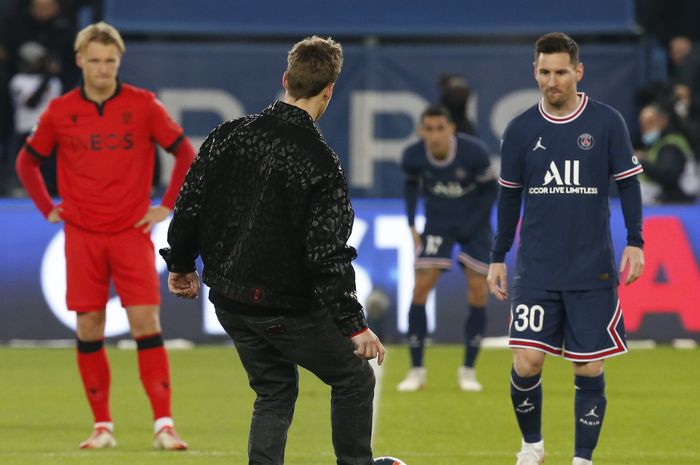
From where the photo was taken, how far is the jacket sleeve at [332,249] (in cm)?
594

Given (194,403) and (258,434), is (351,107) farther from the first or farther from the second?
(258,434)

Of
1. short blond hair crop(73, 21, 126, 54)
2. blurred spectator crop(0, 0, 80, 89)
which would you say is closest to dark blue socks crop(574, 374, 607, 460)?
short blond hair crop(73, 21, 126, 54)

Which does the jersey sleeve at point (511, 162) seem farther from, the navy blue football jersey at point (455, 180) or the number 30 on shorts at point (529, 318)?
the navy blue football jersey at point (455, 180)

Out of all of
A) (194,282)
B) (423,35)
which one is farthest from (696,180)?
(194,282)

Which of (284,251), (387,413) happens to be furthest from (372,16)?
(284,251)

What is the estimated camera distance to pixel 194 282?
6.42 metres

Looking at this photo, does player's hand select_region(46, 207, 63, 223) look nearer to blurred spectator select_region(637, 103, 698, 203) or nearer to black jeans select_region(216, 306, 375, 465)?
black jeans select_region(216, 306, 375, 465)

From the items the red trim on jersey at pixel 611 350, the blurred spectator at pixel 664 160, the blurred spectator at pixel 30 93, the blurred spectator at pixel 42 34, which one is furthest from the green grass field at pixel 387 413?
the blurred spectator at pixel 42 34

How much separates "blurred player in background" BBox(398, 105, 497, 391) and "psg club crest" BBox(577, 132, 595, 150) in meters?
4.45

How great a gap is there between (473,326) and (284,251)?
6139mm

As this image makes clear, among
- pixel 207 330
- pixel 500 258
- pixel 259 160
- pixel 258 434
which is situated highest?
pixel 259 160

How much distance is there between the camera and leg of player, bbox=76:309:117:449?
29.4 ft

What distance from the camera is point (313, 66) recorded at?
6.04 m

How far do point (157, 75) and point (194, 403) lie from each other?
311 inches
